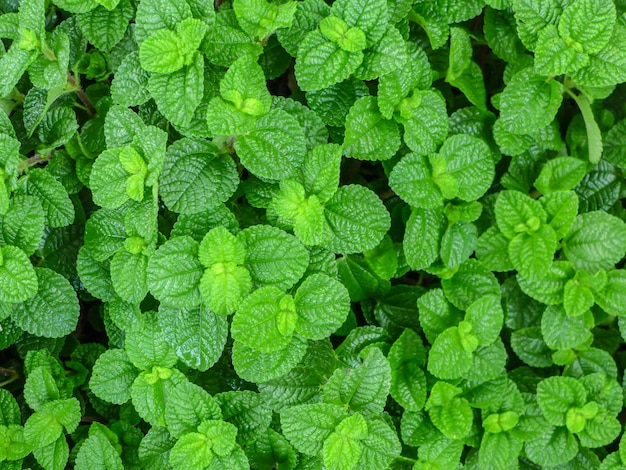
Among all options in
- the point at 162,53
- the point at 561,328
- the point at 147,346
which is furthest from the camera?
the point at 561,328

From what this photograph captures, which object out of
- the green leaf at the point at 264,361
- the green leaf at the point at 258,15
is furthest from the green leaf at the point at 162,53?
the green leaf at the point at 264,361

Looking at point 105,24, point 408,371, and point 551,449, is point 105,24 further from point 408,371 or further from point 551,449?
point 551,449

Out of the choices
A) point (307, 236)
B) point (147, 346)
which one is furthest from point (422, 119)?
point (147, 346)

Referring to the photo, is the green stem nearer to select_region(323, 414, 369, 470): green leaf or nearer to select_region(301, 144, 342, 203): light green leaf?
select_region(301, 144, 342, 203): light green leaf

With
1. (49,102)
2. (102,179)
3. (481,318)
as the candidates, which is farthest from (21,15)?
(481,318)

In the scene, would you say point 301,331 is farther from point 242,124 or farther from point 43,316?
point 43,316

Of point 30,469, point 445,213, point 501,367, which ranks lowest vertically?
point 30,469

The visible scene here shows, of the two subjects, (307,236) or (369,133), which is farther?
(369,133)

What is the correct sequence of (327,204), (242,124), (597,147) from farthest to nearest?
(597,147), (327,204), (242,124)
